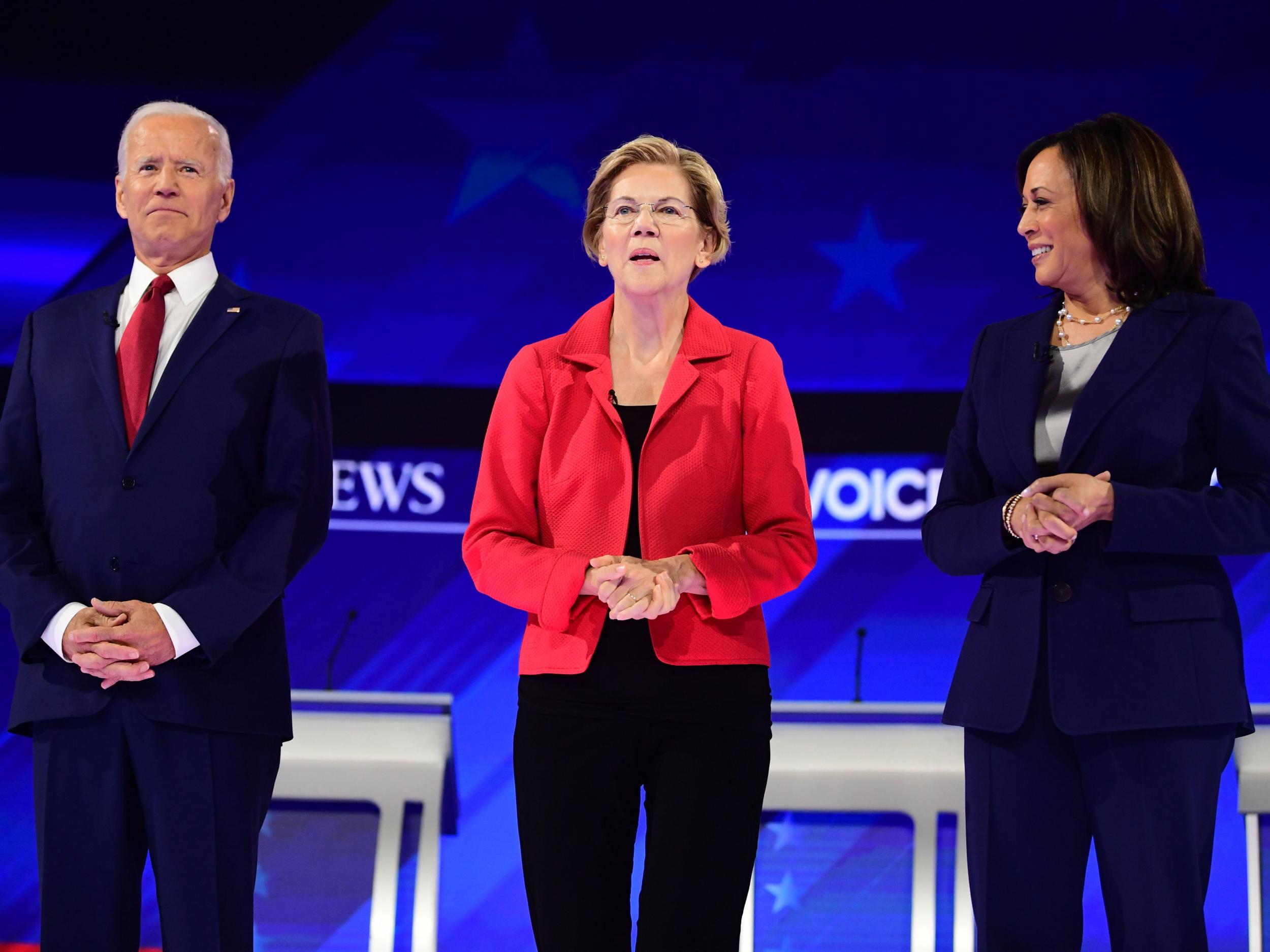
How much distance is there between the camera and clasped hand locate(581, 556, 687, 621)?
1973mm

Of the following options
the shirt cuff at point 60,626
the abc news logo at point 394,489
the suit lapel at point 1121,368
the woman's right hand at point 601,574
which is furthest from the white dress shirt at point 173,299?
the suit lapel at point 1121,368

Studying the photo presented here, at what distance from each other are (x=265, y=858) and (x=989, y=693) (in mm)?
2404

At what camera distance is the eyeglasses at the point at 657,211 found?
89.8 inches

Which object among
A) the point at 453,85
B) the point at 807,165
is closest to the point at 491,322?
the point at 453,85

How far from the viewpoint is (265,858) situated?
365 cm

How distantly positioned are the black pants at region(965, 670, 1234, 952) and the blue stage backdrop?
1804mm

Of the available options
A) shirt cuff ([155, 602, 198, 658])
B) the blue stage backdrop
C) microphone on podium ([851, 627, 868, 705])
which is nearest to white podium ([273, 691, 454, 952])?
the blue stage backdrop

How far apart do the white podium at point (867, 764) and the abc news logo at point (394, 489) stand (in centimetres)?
128

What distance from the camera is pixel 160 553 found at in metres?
2.21

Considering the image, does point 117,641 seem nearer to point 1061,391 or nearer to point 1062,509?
point 1062,509

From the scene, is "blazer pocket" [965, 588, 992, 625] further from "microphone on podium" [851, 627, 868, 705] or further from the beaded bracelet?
"microphone on podium" [851, 627, 868, 705]

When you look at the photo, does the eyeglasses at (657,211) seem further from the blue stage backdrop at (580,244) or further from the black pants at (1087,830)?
the blue stage backdrop at (580,244)

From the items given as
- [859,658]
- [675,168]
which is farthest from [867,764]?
[675,168]

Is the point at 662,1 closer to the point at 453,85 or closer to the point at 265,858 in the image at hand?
the point at 453,85
